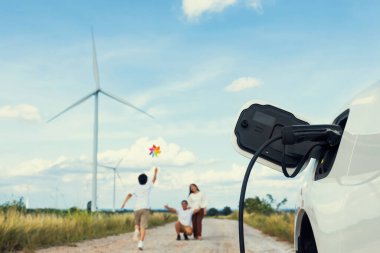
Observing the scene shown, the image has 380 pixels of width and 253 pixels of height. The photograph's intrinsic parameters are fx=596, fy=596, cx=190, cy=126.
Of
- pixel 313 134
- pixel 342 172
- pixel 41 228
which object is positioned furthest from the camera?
pixel 41 228

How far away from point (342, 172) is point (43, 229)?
47.8 ft

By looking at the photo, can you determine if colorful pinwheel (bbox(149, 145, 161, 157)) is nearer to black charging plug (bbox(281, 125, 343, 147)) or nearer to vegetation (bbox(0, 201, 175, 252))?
vegetation (bbox(0, 201, 175, 252))

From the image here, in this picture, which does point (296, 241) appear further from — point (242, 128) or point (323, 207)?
point (323, 207)

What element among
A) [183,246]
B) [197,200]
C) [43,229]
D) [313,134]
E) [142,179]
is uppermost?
[142,179]

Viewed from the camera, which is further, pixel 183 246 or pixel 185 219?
pixel 185 219

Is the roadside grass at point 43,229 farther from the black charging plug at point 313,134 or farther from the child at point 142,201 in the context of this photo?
the black charging plug at point 313,134

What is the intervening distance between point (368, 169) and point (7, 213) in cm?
1394

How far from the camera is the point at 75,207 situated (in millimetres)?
22609

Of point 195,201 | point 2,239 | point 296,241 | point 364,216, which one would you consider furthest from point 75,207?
point 364,216

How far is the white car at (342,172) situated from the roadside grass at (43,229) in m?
10.6

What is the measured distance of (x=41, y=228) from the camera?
15.9m

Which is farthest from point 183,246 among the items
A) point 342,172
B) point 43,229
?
point 342,172

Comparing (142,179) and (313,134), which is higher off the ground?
(142,179)

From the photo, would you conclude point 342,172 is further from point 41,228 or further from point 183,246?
point 41,228
